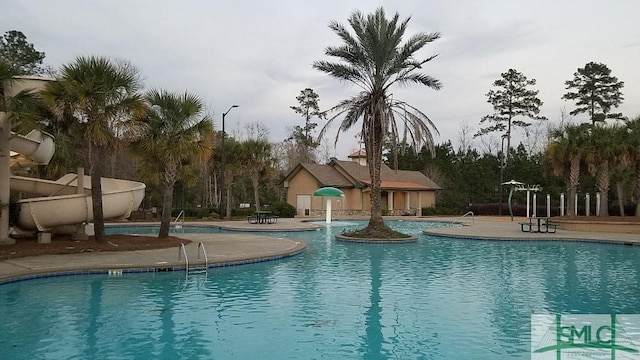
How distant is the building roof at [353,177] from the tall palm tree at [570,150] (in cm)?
1250

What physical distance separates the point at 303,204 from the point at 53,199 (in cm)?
2753

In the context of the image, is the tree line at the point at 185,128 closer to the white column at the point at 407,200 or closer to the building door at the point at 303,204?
the building door at the point at 303,204

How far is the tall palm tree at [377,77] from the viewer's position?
20.2 meters

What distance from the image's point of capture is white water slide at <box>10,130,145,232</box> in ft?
51.4

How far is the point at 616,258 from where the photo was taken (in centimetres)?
1617

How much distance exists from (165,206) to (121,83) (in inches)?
205

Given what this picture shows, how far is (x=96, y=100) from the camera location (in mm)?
14352

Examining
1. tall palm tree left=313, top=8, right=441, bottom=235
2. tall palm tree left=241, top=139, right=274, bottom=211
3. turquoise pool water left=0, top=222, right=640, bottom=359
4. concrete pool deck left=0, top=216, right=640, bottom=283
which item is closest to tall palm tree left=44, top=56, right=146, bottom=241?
concrete pool deck left=0, top=216, right=640, bottom=283

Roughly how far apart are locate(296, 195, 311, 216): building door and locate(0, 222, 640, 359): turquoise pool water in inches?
1046

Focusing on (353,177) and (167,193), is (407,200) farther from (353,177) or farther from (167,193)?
(167,193)

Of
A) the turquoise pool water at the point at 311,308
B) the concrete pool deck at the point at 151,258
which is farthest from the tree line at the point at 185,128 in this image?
the turquoise pool water at the point at 311,308

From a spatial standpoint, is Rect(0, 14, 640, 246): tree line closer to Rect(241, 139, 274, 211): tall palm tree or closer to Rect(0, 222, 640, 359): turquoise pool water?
Rect(241, 139, 274, 211): tall palm tree

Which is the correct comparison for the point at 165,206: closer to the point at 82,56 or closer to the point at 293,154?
the point at 82,56

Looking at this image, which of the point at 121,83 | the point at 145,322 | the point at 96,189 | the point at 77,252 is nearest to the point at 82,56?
the point at 121,83
